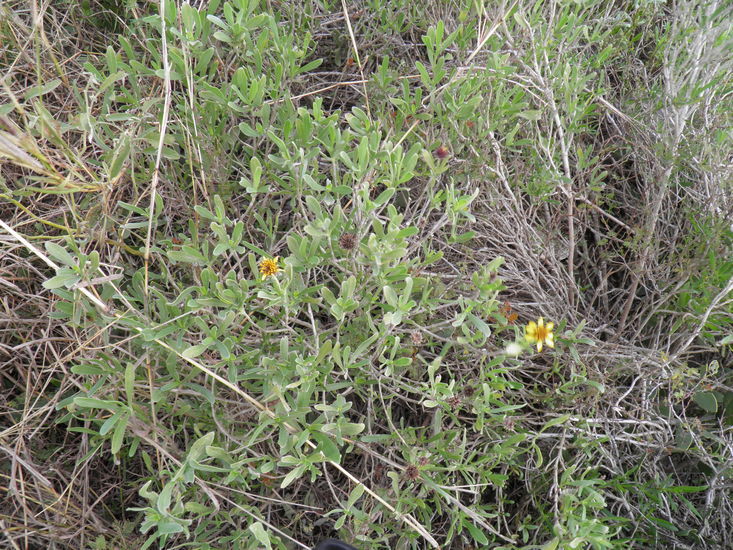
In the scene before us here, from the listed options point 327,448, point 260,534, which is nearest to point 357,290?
point 327,448

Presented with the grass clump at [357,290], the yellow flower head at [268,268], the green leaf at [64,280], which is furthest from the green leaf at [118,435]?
the yellow flower head at [268,268]

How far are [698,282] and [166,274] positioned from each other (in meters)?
1.50

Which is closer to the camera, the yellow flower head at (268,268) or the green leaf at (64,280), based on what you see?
the green leaf at (64,280)

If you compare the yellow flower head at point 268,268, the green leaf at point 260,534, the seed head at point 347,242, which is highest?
the seed head at point 347,242

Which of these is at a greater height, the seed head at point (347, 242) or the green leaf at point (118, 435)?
the seed head at point (347, 242)

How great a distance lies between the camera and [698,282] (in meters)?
1.75

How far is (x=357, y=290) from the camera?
1.42 m

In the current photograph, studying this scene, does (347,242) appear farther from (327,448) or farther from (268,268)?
(327,448)

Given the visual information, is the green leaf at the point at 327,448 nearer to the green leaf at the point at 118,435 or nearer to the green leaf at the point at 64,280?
the green leaf at the point at 118,435

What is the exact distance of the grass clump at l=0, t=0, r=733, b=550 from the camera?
1341 millimetres

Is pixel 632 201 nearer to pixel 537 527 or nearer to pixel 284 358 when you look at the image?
pixel 537 527

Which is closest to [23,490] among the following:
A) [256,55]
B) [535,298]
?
[256,55]

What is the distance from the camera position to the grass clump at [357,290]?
1341 mm

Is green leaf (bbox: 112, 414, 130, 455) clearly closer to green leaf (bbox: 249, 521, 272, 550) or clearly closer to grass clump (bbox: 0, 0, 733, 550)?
grass clump (bbox: 0, 0, 733, 550)
